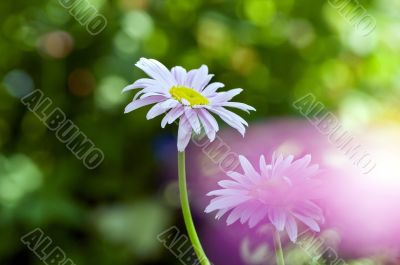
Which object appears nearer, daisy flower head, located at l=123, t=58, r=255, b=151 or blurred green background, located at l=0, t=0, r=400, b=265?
daisy flower head, located at l=123, t=58, r=255, b=151

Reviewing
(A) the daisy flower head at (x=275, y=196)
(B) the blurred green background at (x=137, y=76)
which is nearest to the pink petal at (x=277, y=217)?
(A) the daisy flower head at (x=275, y=196)

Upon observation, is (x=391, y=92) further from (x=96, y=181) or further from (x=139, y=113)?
(x=96, y=181)

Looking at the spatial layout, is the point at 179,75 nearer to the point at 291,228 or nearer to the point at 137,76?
the point at 291,228

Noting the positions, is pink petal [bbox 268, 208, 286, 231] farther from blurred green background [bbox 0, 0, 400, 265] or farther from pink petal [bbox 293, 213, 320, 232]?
blurred green background [bbox 0, 0, 400, 265]

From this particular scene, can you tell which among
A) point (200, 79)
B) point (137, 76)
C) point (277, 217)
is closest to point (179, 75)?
point (200, 79)

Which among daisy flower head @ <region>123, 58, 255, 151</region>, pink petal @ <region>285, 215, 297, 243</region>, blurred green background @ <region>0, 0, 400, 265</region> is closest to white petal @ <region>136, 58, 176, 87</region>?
daisy flower head @ <region>123, 58, 255, 151</region>

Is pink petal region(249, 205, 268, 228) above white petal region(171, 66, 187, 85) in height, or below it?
below

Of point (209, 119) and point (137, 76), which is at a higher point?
point (137, 76)

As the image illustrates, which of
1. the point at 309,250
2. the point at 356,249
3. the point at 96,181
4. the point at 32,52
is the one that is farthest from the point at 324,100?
the point at 309,250
